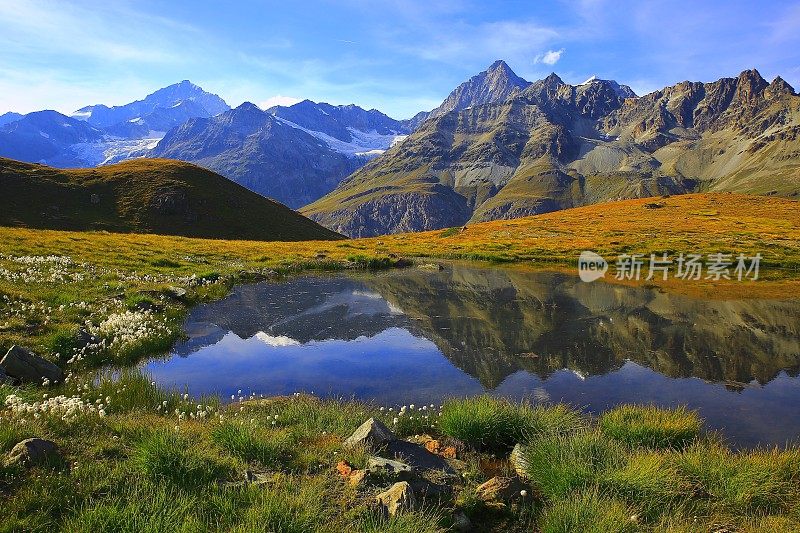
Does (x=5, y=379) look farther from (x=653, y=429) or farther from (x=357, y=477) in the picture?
(x=653, y=429)

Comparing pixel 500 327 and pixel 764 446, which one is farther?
pixel 500 327

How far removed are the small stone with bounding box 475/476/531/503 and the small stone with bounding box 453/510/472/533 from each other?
67cm

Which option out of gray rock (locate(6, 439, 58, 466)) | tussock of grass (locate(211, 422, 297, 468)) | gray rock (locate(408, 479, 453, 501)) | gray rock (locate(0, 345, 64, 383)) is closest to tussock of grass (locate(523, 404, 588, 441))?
gray rock (locate(408, 479, 453, 501))

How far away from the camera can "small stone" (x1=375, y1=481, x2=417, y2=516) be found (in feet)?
22.7

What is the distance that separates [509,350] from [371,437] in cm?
1370

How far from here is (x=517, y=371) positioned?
1856 cm

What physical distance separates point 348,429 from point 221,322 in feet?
55.1

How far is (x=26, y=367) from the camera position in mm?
12609

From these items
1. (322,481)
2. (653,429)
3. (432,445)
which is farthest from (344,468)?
(653,429)

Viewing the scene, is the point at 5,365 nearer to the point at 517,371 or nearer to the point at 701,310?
the point at 517,371

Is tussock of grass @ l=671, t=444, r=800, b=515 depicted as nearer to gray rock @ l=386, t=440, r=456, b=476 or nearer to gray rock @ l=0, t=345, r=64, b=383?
gray rock @ l=386, t=440, r=456, b=476

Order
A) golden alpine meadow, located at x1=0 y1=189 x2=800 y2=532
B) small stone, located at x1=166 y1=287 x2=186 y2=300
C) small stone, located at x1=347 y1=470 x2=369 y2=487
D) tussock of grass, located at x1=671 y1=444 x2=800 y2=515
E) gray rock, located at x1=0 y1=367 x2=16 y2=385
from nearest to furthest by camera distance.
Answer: golden alpine meadow, located at x1=0 y1=189 x2=800 y2=532 < small stone, located at x1=347 y1=470 x2=369 y2=487 < tussock of grass, located at x1=671 y1=444 x2=800 y2=515 < gray rock, located at x1=0 y1=367 x2=16 y2=385 < small stone, located at x1=166 y1=287 x2=186 y2=300

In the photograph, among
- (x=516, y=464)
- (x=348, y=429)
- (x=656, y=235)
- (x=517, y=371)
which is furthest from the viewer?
(x=656, y=235)

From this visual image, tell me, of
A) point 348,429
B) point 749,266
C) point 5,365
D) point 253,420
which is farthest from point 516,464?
point 749,266
